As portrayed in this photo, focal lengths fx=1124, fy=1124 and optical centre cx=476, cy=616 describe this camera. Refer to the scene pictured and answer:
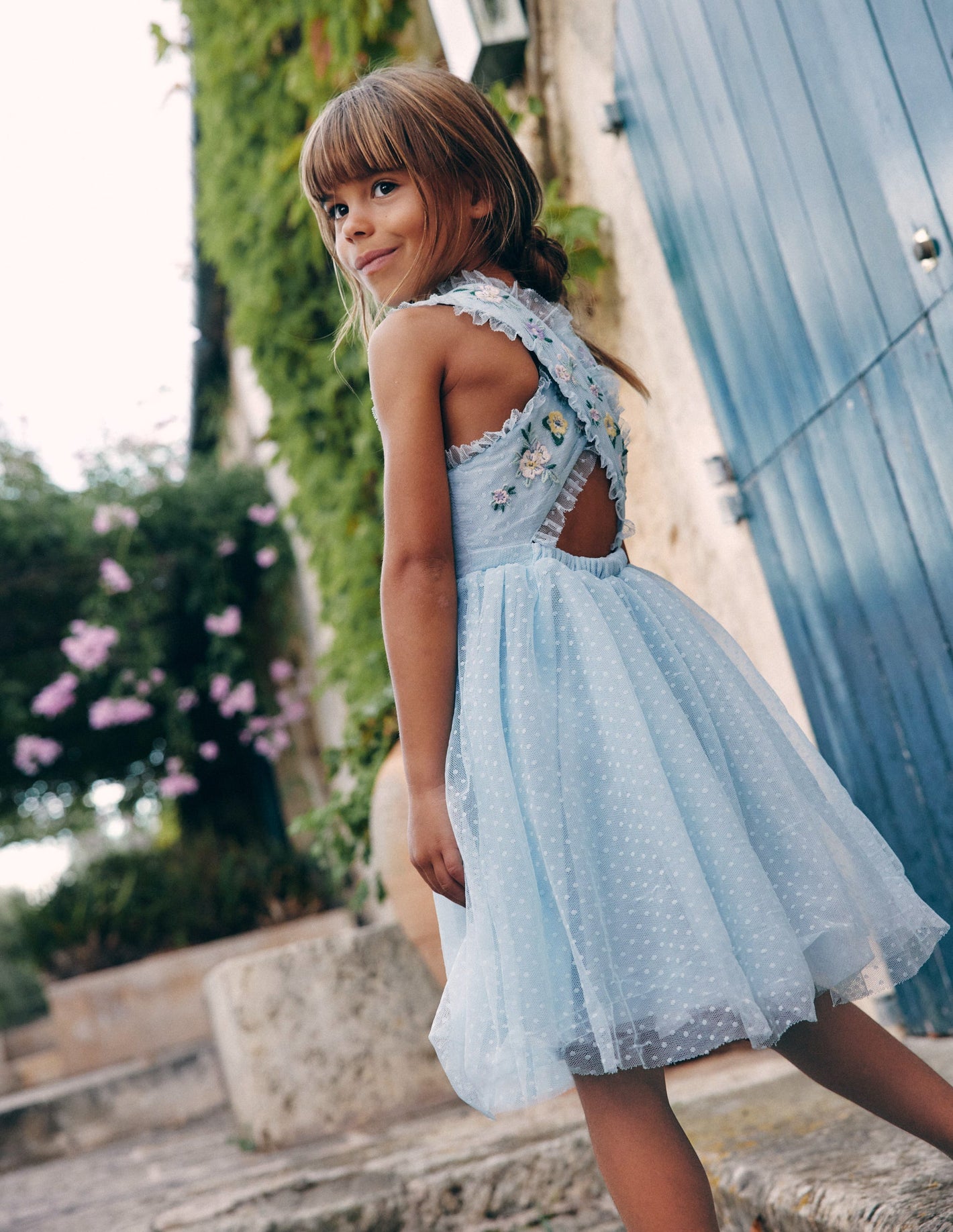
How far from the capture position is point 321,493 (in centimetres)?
477

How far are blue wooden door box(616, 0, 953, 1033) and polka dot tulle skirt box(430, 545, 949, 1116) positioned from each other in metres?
0.67

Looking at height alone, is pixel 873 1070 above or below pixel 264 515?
below

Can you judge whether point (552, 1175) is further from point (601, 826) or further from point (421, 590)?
point (421, 590)

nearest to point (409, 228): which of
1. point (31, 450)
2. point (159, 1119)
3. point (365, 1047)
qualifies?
point (365, 1047)

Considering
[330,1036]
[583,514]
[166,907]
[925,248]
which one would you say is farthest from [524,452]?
[166,907]

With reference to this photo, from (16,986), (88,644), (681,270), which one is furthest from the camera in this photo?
(16,986)

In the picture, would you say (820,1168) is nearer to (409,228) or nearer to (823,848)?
(823,848)

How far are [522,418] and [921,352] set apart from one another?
2.36 feet

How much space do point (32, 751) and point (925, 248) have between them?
677cm

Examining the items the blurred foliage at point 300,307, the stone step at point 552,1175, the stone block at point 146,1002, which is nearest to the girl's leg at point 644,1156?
the stone step at point 552,1175

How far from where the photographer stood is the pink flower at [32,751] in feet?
23.5

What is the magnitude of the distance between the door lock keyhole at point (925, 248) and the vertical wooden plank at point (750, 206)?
0.34m

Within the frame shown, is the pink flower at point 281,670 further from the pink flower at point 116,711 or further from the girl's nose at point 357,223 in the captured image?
the girl's nose at point 357,223

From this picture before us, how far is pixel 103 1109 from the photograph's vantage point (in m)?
4.98
